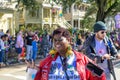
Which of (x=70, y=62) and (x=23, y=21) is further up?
(x=70, y=62)

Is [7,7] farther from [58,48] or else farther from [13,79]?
[58,48]

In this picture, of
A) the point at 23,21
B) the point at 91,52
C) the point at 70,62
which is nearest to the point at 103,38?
the point at 91,52

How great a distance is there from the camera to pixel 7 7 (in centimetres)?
3406

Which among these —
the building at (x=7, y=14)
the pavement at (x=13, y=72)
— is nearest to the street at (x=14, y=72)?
the pavement at (x=13, y=72)

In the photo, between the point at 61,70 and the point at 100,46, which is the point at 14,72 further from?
the point at 61,70

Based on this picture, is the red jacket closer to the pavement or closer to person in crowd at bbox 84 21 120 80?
person in crowd at bbox 84 21 120 80

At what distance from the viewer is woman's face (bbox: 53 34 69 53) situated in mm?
3453

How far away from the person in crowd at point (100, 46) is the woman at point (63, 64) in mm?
2332

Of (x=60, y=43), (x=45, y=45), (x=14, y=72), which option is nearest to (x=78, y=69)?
(x=60, y=43)

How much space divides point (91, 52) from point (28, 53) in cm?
1050

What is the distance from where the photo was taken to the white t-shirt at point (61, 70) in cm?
336

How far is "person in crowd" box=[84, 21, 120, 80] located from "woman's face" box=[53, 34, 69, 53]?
2.36 m

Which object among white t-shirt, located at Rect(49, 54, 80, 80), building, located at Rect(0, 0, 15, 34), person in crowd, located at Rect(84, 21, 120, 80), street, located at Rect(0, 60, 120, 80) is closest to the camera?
white t-shirt, located at Rect(49, 54, 80, 80)

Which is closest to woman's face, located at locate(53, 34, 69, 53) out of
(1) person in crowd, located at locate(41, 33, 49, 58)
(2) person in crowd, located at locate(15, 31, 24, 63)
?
(2) person in crowd, located at locate(15, 31, 24, 63)
